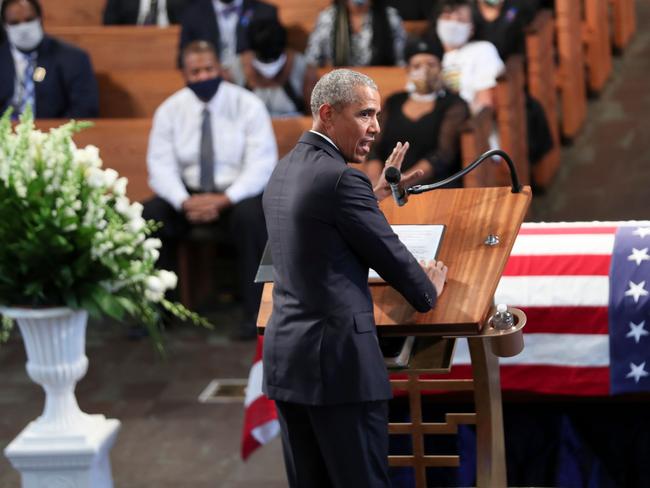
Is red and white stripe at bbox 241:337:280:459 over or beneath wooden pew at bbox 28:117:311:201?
beneath

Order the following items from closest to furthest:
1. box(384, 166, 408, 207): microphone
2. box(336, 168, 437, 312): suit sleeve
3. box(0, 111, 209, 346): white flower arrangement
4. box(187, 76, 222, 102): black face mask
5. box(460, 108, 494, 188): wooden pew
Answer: box(336, 168, 437, 312): suit sleeve → box(384, 166, 408, 207): microphone → box(0, 111, 209, 346): white flower arrangement → box(460, 108, 494, 188): wooden pew → box(187, 76, 222, 102): black face mask

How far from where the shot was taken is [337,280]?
2854 millimetres

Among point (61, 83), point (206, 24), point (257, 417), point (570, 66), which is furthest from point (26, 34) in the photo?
point (257, 417)

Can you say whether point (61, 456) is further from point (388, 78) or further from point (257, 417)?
point (388, 78)

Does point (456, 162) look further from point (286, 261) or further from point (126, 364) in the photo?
point (286, 261)

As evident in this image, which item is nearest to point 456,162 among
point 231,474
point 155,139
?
point 155,139

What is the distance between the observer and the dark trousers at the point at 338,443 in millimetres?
2889

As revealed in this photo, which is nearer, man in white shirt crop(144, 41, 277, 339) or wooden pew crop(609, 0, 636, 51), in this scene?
man in white shirt crop(144, 41, 277, 339)

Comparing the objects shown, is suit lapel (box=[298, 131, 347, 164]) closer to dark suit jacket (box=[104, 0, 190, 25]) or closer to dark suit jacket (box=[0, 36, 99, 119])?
dark suit jacket (box=[0, 36, 99, 119])

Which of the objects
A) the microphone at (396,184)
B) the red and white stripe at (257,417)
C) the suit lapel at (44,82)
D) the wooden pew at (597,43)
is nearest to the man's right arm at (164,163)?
the suit lapel at (44,82)

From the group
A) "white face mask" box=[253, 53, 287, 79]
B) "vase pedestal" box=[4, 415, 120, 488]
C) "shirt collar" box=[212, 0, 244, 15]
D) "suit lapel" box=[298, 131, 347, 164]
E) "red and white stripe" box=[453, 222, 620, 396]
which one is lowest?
"vase pedestal" box=[4, 415, 120, 488]

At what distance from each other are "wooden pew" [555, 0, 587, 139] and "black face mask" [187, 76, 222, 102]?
2.05m

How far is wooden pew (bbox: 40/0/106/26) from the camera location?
27.9ft

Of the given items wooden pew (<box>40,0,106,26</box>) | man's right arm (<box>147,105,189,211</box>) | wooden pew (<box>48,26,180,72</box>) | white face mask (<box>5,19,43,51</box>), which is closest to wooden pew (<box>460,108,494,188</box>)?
man's right arm (<box>147,105,189,211</box>)
